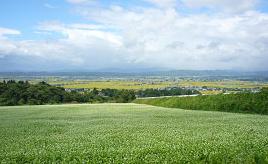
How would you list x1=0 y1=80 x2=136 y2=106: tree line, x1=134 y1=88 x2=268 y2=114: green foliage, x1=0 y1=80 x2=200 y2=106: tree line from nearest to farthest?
1. x1=134 y1=88 x2=268 y2=114: green foliage
2. x1=0 y1=80 x2=136 y2=106: tree line
3. x1=0 y1=80 x2=200 y2=106: tree line

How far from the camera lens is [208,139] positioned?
2081 cm

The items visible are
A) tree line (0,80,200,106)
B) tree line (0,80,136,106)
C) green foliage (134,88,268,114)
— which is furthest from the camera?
tree line (0,80,200,106)

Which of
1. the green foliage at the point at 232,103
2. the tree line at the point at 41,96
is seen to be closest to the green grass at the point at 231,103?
the green foliage at the point at 232,103

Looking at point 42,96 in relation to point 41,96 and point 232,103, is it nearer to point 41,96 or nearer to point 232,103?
point 41,96

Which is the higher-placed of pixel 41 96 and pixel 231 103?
pixel 231 103

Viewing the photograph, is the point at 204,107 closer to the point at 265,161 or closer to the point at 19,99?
the point at 265,161

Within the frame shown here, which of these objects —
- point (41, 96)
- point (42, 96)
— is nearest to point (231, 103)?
point (42, 96)

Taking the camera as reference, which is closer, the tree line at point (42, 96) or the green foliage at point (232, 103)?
the green foliage at point (232, 103)

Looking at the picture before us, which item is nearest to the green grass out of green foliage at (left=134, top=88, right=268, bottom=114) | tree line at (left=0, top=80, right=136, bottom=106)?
green foliage at (left=134, top=88, right=268, bottom=114)

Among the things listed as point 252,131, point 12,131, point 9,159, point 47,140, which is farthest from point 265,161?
point 12,131

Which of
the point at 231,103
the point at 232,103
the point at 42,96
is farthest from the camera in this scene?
the point at 42,96

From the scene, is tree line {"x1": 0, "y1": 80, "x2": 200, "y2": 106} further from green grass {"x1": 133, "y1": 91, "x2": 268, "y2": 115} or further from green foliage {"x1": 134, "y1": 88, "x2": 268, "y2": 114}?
green foliage {"x1": 134, "y1": 88, "x2": 268, "y2": 114}

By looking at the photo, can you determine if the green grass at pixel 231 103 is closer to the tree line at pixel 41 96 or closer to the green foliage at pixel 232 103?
the green foliage at pixel 232 103

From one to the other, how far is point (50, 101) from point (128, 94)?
81.7 feet
